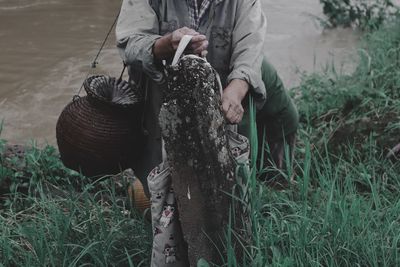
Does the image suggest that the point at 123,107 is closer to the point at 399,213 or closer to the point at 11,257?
the point at 11,257

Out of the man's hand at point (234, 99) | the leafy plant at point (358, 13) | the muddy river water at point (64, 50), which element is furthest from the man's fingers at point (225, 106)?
the leafy plant at point (358, 13)

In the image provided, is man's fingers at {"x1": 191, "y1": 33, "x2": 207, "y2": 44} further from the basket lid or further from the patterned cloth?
the basket lid

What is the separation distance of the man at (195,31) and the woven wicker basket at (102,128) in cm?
7

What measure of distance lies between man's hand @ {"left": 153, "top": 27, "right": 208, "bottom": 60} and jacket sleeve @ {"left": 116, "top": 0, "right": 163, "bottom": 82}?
0.05 meters

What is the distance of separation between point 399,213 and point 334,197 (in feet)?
0.79

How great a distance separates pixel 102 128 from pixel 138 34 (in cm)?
37

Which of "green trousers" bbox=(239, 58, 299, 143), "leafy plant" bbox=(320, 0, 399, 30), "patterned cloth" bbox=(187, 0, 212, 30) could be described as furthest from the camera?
"leafy plant" bbox=(320, 0, 399, 30)

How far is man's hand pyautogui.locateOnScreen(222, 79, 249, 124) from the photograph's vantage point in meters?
2.21

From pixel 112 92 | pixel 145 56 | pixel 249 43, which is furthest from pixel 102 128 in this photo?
pixel 249 43

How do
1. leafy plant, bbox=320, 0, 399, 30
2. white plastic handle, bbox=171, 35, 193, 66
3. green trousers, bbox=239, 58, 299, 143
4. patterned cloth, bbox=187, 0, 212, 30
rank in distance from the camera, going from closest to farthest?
white plastic handle, bbox=171, 35, 193, 66 < patterned cloth, bbox=187, 0, 212, 30 < green trousers, bbox=239, 58, 299, 143 < leafy plant, bbox=320, 0, 399, 30

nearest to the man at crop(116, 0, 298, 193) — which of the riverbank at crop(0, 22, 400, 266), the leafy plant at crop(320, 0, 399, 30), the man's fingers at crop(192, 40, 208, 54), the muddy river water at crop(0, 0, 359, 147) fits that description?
the man's fingers at crop(192, 40, 208, 54)

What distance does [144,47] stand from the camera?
240cm

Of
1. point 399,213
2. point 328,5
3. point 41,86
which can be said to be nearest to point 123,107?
point 399,213

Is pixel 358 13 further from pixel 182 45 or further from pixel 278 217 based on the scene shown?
pixel 182 45
